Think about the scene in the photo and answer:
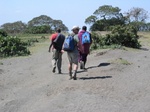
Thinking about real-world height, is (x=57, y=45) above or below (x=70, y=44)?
below

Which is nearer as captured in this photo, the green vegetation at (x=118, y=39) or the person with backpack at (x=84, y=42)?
the person with backpack at (x=84, y=42)

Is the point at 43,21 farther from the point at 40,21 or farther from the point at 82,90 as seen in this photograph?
the point at 82,90

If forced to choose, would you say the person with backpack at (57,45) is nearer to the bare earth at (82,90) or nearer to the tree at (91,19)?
the bare earth at (82,90)

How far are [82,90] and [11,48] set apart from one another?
13025 millimetres

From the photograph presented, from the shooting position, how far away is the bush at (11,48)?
22.5 metres

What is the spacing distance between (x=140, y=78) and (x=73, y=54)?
2379 millimetres

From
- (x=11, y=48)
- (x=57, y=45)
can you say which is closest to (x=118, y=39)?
(x=11, y=48)

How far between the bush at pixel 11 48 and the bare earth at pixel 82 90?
7187mm

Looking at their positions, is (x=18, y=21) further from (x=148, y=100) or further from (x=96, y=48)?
(x=148, y=100)

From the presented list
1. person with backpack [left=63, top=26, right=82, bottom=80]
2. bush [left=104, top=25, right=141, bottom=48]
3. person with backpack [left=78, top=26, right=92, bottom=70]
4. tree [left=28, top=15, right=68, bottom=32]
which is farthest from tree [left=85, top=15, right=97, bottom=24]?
person with backpack [left=63, top=26, right=82, bottom=80]

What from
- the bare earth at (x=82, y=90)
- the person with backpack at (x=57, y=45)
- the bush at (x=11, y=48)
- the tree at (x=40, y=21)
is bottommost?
the bare earth at (x=82, y=90)

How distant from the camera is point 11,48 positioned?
22.5m

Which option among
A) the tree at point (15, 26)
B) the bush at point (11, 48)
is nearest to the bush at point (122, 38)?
the bush at point (11, 48)

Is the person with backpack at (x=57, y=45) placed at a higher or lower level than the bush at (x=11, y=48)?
higher
